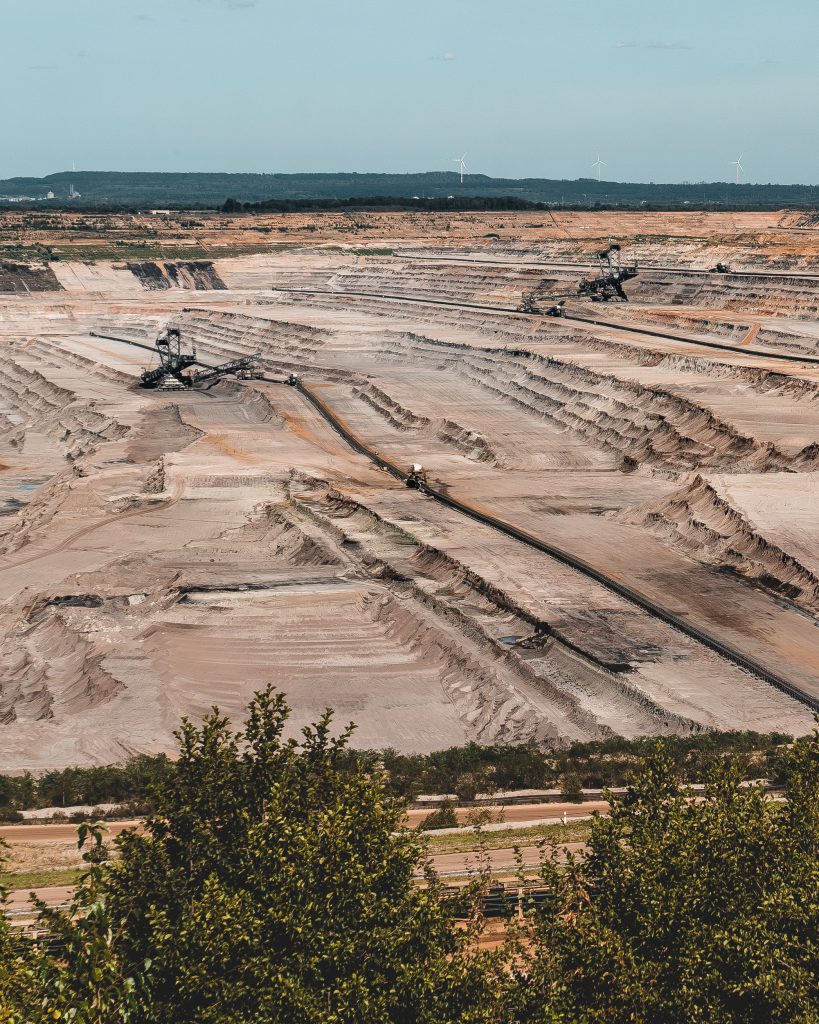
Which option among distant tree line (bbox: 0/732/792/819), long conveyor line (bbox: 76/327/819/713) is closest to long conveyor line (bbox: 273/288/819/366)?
long conveyor line (bbox: 76/327/819/713)

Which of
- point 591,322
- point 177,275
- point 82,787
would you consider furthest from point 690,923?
point 177,275

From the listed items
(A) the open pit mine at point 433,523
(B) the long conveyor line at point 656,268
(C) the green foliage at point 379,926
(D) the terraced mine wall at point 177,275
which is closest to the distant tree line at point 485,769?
(A) the open pit mine at point 433,523

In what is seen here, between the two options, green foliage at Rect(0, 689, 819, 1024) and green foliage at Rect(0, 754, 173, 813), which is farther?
green foliage at Rect(0, 754, 173, 813)

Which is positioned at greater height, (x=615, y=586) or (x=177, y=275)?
(x=177, y=275)

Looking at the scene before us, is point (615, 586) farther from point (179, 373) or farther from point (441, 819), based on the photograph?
point (179, 373)

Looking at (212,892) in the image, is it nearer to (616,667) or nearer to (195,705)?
(195,705)

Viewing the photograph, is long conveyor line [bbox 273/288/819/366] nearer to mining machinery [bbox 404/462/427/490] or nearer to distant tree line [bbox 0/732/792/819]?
A: mining machinery [bbox 404/462/427/490]

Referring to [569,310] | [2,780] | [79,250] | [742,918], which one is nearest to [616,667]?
[2,780]
